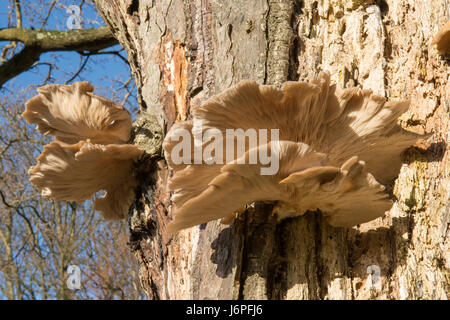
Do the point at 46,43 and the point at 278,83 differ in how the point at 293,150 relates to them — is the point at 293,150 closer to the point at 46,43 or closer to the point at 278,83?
the point at 278,83

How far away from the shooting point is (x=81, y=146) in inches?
82.6

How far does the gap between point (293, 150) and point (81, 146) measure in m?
0.99

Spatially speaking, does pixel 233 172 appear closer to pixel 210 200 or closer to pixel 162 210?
pixel 210 200

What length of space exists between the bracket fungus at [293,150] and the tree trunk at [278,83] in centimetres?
18

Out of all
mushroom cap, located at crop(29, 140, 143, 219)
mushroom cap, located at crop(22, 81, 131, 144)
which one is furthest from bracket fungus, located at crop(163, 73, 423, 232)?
mushroom cap, located at crop(22, 81, 131, 144)

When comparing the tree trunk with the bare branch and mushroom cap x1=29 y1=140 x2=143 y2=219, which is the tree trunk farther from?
the bare branch

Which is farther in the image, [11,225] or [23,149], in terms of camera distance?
[11,225]

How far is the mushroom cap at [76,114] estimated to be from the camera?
2222 millimetres

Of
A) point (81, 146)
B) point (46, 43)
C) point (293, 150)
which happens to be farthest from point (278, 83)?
point (46, 43)

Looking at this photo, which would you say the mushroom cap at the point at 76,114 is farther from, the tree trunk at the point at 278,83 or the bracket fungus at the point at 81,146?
the tree trunk at the point at 278,83

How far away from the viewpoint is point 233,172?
1.65m

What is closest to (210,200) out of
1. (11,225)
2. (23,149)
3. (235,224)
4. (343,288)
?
(235,224)

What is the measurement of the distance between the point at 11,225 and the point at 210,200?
1389 centimetres

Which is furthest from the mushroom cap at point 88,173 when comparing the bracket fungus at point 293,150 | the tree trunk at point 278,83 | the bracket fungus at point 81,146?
the bracket fungus at point 293,150
